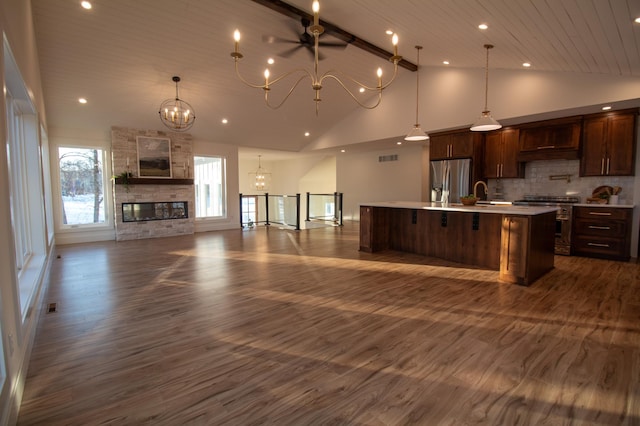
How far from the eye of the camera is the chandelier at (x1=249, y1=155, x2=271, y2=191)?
577 inches

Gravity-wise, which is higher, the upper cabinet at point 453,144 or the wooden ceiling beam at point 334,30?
the wooden ceiling beam at point 334,30

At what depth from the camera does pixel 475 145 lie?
6.81 metres

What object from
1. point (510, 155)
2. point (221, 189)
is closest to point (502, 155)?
point (510, 155)

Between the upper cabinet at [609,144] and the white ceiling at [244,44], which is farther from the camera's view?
the upper cabinet at [609,144]

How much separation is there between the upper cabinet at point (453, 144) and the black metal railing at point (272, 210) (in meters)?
4.13

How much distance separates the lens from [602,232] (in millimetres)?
5422

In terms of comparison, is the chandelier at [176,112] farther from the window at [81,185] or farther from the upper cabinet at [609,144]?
the upper cabinet at [609,144]

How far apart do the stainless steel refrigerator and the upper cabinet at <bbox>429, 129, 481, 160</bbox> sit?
13cm

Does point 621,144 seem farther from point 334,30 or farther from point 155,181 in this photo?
point 155,181

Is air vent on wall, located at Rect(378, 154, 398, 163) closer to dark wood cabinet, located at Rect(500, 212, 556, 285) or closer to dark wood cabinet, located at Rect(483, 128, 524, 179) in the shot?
dark wood cabinet, located at Rect(483, 128, 524, 179)

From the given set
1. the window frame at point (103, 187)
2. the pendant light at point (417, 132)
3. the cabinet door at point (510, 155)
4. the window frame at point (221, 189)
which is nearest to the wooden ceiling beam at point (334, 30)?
the pendant light at point (417, 132)

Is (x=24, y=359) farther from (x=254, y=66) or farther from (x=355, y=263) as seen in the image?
(x=254, y=66)

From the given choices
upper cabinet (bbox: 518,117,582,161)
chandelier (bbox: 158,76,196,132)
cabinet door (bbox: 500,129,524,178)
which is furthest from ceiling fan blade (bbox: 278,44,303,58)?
upper cabinet (bbox: 518,117,582,161)

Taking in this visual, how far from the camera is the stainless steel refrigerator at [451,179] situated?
6965mm
